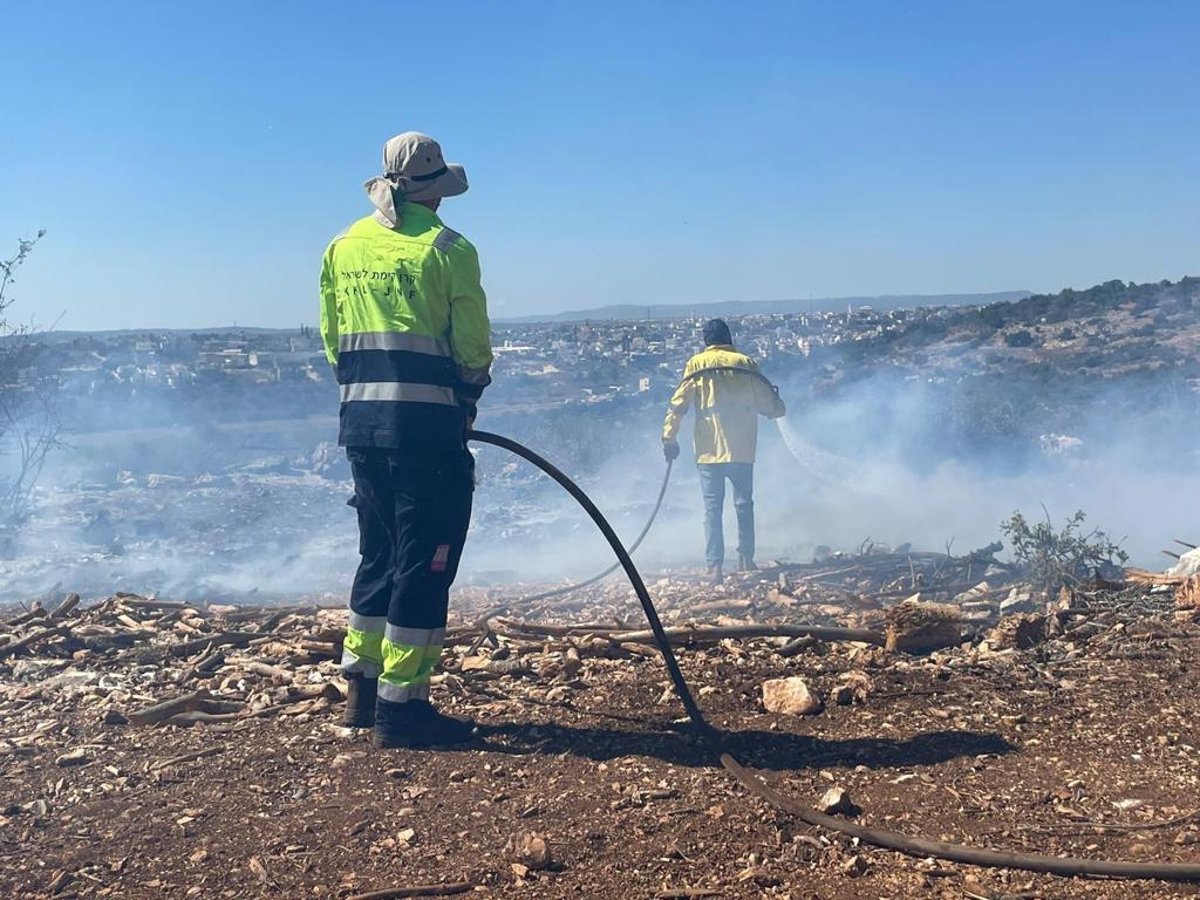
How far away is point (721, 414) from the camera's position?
9094 millimetres

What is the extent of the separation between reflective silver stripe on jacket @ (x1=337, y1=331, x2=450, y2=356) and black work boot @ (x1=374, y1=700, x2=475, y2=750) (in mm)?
1346

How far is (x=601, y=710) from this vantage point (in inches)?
173

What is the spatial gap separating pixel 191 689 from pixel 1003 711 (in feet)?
11.8

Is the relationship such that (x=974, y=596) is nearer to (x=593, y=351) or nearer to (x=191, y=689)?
(x=191, y=689)

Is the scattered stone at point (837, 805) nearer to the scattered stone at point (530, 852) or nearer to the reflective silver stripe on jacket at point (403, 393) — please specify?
the scattered stone at point (530, 852)

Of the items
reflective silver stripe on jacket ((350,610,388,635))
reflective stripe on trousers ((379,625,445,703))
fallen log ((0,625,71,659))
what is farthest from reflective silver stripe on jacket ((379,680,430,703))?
fallen log ((0,625,71,659))

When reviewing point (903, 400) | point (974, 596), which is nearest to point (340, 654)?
point (974, 596)

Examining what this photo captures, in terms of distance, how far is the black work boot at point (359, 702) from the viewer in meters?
4.30

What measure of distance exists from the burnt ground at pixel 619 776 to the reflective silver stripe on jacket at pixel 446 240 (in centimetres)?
191

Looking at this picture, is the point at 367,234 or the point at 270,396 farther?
the point at 270,396

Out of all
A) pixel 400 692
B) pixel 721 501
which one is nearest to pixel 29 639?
pixel 400 692

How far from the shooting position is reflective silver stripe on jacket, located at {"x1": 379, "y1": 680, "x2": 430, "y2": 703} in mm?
3998

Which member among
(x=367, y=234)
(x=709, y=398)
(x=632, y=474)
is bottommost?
(x=632, y=474)

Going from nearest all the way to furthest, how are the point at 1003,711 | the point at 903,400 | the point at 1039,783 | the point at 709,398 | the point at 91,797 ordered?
the point at 1039,783 < the point at 91,797 < the point at 1003,711 < the point at 709,398 < the point at 903,400
